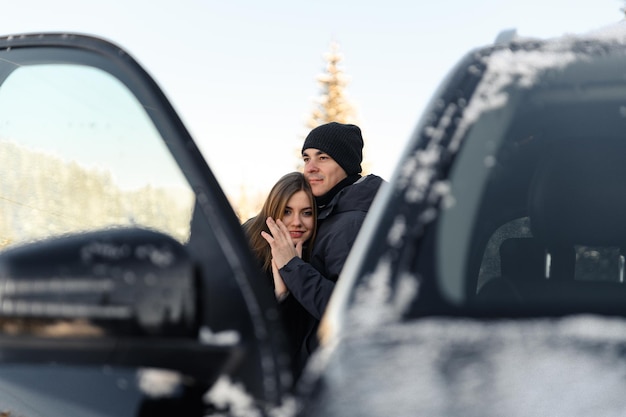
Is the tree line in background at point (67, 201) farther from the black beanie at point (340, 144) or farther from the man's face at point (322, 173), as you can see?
the black beanie at point (340, 144)

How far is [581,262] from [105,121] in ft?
3.11

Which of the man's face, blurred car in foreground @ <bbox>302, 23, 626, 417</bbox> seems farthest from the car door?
the man's face

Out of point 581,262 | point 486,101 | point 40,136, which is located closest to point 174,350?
point 40,136

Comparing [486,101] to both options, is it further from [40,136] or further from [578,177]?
[40,136]

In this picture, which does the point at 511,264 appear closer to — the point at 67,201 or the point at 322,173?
the point at 67,201

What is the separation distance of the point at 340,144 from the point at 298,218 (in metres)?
0.61

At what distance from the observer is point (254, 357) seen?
3.70 ft

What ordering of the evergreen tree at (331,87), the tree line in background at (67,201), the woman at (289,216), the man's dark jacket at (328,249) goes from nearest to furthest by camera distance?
the tree line in background at (67,201), the man's dark jacket at (328,249), the woman at (289,216), the evergreen tree at (331,87)

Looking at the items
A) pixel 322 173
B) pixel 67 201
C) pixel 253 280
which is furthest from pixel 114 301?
pixel 322 173

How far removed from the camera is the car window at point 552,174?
4.17 ft

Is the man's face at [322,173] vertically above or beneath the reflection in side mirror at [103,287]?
above

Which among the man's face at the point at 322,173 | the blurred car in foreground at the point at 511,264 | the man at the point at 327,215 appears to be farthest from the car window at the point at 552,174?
the man's face at the point at 322,173

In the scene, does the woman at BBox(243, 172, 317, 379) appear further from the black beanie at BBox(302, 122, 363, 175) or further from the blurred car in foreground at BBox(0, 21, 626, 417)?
the blurred car in foreground at BBox(0, 21, 626, 417)

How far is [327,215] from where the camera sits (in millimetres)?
3635
